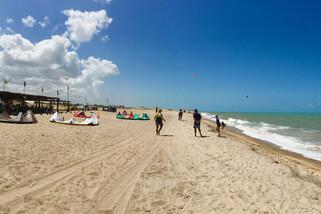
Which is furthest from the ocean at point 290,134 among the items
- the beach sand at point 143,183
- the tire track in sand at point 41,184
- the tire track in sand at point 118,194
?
the tire track in sand at point 41,184

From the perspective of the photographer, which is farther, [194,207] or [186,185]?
[186,185]

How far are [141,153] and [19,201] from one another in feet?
18.9

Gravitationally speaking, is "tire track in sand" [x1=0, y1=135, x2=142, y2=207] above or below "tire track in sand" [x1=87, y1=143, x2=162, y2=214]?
above

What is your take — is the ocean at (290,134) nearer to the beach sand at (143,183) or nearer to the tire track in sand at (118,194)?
the beach sand at (143,183)

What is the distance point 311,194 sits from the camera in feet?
20.8

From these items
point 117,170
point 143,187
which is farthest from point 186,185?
point 117,170

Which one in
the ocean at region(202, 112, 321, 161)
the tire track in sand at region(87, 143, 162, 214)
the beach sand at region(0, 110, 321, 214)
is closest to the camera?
the tire track in sand at region(87, 143, 162, 214)

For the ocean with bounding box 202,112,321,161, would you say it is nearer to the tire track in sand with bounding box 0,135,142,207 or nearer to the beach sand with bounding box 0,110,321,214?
the beach sand with bounding box 0,110,321,214

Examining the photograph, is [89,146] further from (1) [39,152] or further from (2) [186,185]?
(2) [186,185]

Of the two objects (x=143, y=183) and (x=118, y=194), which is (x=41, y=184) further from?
(x=143, y=183)

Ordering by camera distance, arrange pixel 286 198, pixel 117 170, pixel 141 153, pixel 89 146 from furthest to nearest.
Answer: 1. pixel 89 146
2. pixel 141 153
3. pixel 117 170
4. pixel 286 198

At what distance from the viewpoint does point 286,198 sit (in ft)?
19.3

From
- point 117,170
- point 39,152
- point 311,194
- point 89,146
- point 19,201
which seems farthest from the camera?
point 89,146

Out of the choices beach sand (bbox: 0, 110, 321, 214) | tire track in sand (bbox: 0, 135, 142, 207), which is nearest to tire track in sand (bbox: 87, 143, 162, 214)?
beach sand (bbox: 0, 110, 321, 214)
